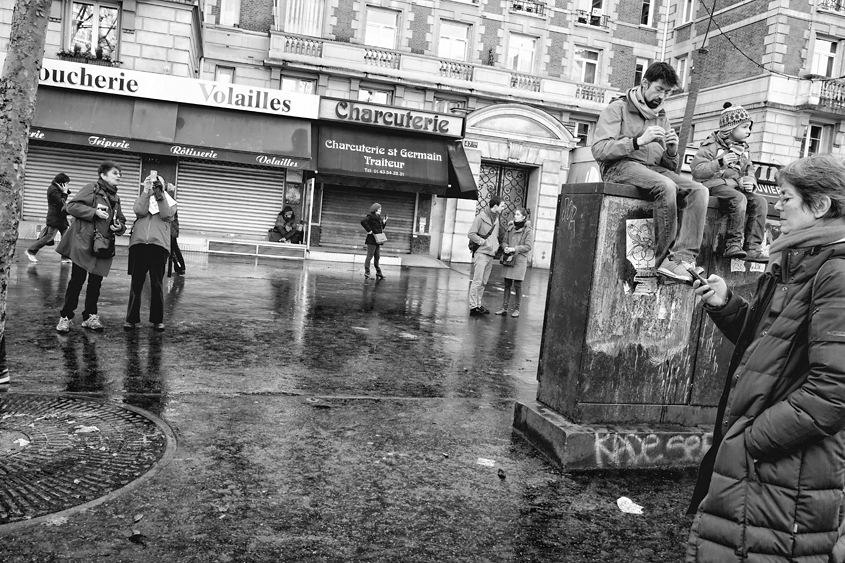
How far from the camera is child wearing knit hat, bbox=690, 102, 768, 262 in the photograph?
480cm

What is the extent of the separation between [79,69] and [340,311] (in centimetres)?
1336

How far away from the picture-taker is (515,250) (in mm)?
11477

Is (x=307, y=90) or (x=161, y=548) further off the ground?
(x=307, y=90)

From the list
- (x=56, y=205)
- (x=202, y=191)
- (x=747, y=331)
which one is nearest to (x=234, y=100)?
(x=202, y=191)

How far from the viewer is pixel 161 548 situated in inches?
124

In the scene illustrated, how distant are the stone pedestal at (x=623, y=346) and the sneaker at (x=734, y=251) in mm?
64

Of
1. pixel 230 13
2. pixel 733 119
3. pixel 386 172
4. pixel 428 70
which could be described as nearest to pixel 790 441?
pixel 733 119

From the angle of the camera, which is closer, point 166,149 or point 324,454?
point 324,454

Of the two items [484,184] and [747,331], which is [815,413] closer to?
[747,331]

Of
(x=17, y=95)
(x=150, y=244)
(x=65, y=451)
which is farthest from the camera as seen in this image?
(x=150, y=244)

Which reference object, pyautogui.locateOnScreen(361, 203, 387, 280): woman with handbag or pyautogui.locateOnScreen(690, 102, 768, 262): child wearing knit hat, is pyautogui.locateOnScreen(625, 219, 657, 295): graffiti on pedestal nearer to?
pyautogui.locateOnScreen(690, 102, 768, 262): child wearing knit hat

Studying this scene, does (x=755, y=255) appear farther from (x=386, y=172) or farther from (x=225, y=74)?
(x=225, y=74)

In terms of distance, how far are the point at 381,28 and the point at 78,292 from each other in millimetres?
21628

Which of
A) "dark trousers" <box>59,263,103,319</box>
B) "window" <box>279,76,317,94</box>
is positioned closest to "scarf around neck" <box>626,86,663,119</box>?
"dark trousers" <box>59,263,103,319</box>
